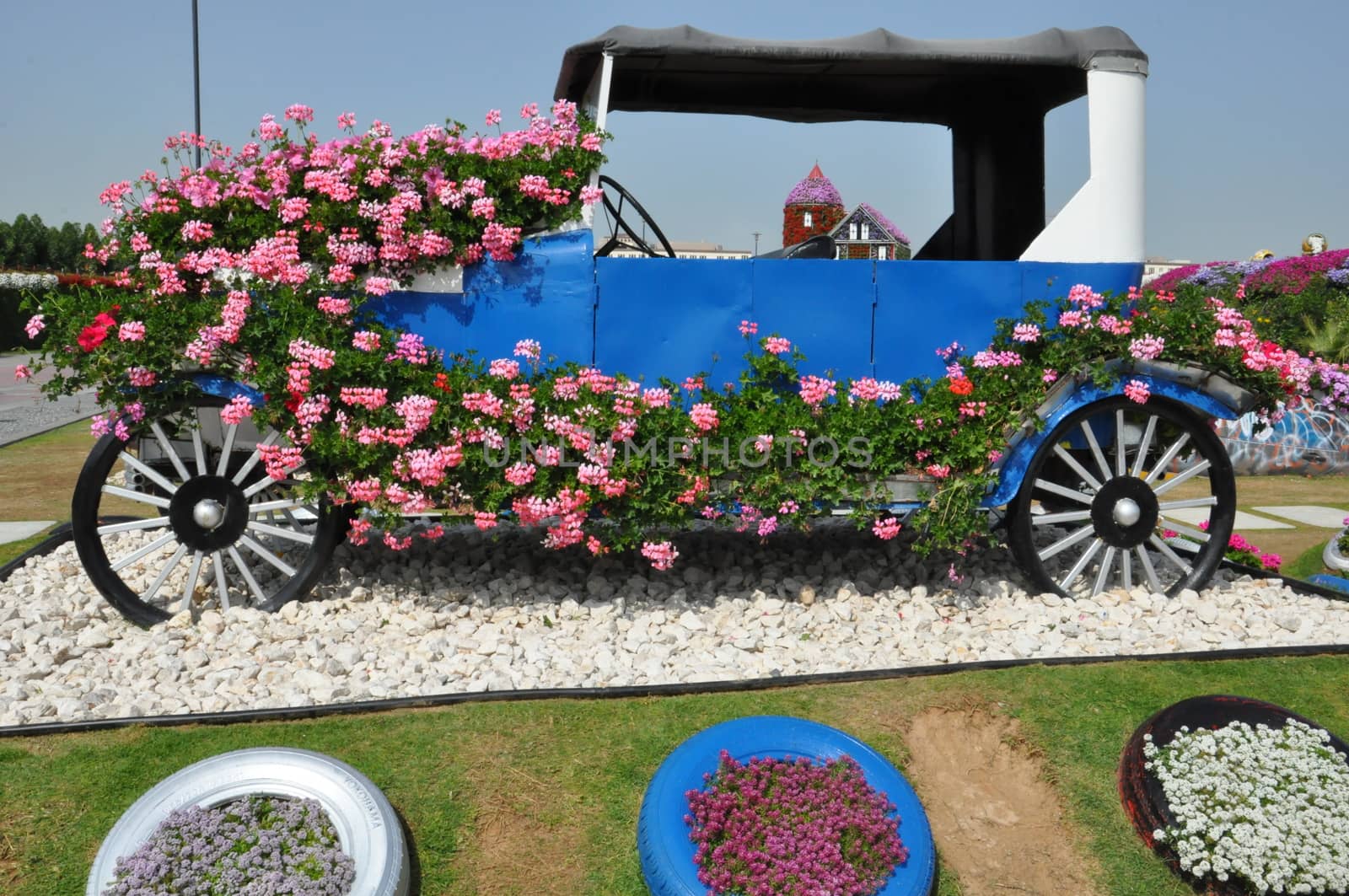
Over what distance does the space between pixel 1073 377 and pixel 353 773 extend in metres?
3.52

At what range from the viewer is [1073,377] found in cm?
466

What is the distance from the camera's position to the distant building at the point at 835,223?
19.4 ft

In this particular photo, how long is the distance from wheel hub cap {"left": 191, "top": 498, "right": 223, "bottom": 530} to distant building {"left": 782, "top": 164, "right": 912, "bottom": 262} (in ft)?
11.7

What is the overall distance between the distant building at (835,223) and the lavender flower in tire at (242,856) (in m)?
4.20

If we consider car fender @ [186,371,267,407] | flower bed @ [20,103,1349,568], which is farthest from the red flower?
car fender @ [186,371,267,407]

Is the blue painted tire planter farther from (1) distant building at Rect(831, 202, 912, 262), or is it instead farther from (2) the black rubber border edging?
(1) distant building at Rect(831, 202, 912, 262)

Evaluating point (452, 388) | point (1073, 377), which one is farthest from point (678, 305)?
point (1073, 377)

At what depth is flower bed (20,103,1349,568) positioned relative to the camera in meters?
4.26

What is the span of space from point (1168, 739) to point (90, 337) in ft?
14.7

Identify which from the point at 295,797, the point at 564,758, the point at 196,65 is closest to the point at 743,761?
the point at 564,758

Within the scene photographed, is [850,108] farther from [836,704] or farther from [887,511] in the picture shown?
[836,704]

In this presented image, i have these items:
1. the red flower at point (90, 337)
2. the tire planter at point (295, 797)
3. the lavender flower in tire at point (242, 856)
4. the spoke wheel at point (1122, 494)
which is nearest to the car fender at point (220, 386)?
the red flower at point (90, 337)

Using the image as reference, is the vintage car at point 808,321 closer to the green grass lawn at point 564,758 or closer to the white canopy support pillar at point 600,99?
the white canopy support pillar at point 600,99

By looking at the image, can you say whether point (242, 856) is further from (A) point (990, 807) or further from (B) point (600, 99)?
(B) point (600, 99)
